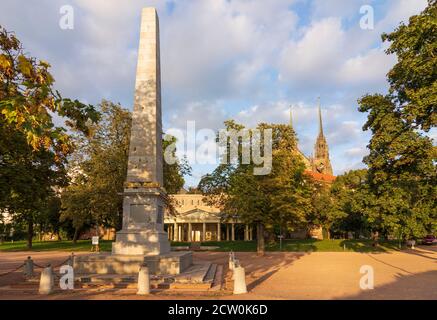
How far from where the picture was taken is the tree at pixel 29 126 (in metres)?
6.30

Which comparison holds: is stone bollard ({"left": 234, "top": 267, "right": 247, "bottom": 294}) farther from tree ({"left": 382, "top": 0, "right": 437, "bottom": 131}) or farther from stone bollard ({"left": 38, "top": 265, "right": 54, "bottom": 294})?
tree ({"left": 382, "top": 0, "right": 437, "bottom": 131})

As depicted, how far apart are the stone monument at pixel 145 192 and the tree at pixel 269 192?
1719 centimetres

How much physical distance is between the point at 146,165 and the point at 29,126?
11.1 m

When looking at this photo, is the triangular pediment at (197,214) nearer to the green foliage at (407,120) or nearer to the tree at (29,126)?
the green foliage at (407,120)

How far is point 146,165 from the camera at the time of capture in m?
17.0

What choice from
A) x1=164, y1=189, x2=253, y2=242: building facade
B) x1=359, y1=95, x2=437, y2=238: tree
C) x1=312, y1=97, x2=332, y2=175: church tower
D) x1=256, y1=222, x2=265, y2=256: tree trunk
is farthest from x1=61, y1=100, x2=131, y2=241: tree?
x1=312, y1=97, x2=332, y2=175: church tower

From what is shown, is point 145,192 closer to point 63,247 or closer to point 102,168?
point 102,168

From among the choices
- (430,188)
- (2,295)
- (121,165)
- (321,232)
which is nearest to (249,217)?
(121,165)

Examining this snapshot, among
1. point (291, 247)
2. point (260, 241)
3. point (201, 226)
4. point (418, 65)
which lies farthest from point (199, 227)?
point (418, 65)

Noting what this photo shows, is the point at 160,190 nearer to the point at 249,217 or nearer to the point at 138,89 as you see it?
the point at 138,89

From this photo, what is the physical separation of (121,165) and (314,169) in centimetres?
9528

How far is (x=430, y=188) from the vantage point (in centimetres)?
2212

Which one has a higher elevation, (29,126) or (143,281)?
(29,126)

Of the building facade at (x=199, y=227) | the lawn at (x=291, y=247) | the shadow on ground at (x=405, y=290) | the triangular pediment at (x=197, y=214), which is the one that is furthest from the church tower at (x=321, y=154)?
the shadow on ground at (x=405, y=290)
